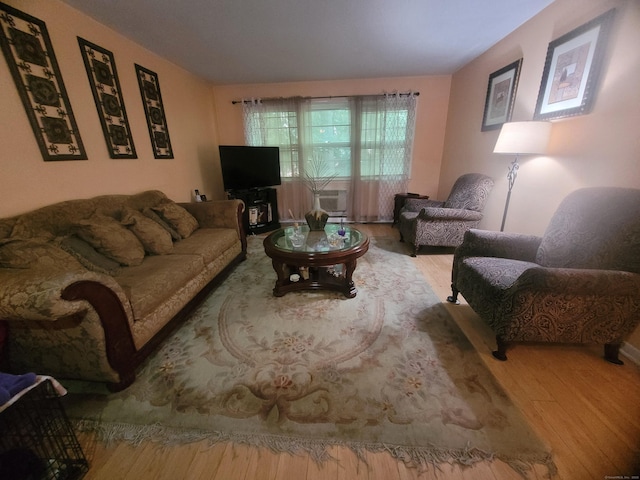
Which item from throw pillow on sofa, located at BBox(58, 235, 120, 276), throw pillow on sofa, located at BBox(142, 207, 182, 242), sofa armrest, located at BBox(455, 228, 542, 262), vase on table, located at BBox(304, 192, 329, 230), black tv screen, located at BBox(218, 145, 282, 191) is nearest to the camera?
throw pillow on sofa, located at BBox(58, 235, 120, 276)

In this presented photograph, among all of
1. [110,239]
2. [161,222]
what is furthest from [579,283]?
[161,222]

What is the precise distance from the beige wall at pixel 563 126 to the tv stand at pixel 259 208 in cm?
306

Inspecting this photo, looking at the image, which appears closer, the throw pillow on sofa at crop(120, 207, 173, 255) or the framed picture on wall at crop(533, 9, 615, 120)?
the framed picture on wall at crop(533, 9, 615, 120)

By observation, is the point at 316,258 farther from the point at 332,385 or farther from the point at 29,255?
the point at 29,255

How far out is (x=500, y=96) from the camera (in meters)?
2.73

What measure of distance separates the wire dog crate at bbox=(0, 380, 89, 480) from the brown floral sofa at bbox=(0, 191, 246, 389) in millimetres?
304

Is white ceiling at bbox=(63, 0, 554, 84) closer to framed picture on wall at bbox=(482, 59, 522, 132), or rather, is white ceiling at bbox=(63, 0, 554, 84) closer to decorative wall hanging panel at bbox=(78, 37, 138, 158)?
decorative wall hanging panel at bbox=(78, 37, 138, 158)

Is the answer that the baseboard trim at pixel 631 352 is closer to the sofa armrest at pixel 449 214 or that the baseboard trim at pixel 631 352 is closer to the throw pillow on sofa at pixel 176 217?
the sofa armrest at pixel 449 214

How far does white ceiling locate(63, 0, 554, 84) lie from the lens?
2.02 meters

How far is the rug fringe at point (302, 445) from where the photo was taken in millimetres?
987

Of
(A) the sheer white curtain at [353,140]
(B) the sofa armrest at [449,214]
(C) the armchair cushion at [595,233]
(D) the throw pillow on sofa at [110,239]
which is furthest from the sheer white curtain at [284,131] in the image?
(C) the armchair cushion at [595,233]

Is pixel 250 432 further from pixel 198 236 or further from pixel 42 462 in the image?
pixel 198 236

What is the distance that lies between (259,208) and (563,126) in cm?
362

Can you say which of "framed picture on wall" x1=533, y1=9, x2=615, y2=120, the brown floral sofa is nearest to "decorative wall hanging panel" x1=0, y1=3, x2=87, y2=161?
the brown floral sofa
